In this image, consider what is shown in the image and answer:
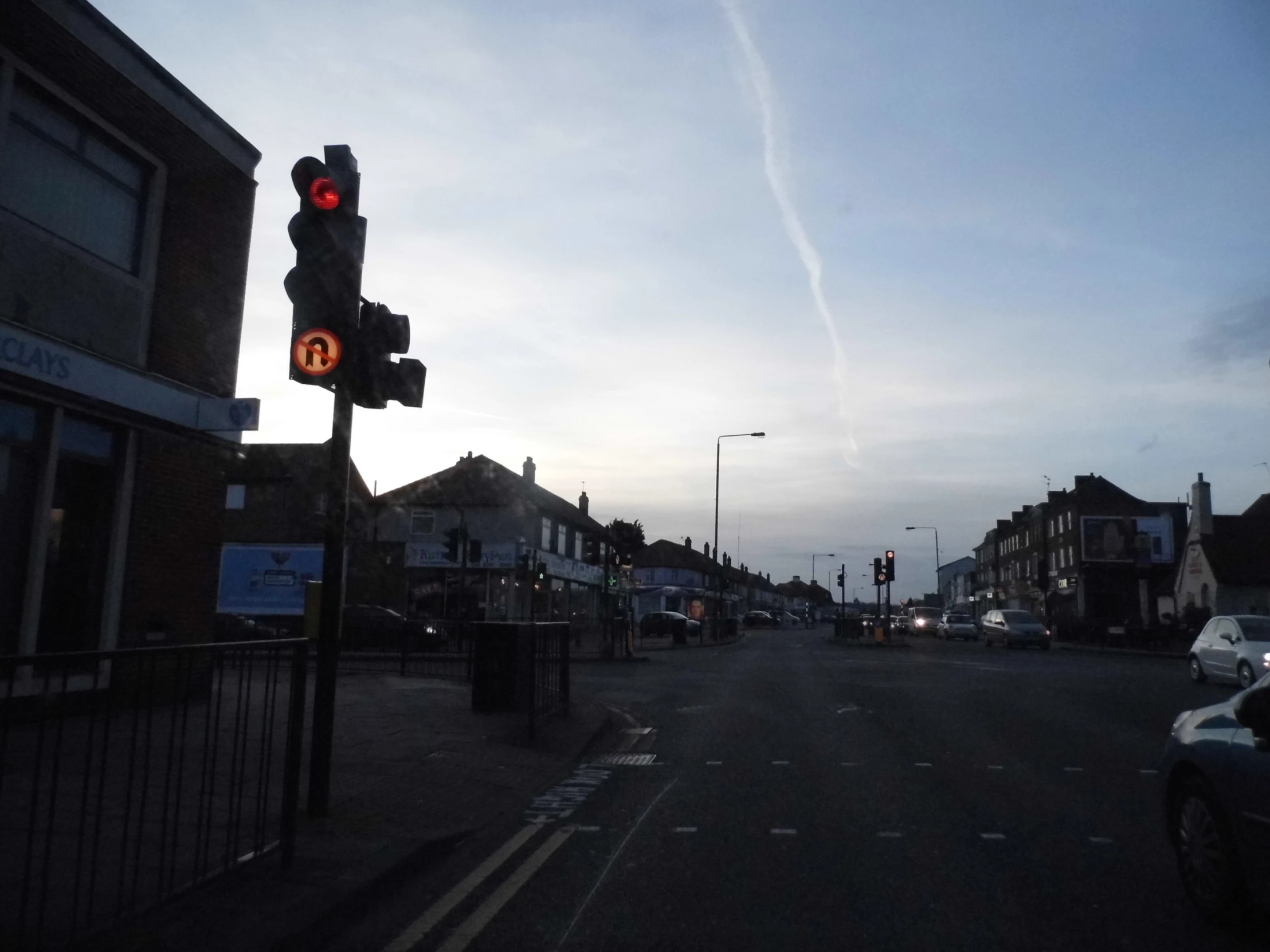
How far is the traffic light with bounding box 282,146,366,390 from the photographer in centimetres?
710

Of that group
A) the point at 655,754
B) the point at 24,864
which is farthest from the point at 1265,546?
the point at 24,864

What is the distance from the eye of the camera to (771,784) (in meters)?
9.16

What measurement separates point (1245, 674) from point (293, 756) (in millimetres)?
19506

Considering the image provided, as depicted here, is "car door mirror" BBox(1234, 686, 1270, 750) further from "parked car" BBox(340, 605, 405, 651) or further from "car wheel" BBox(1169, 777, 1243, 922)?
"parked car" BBox(340, 605, 405, 651)

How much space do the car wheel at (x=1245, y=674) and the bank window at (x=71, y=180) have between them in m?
19.8

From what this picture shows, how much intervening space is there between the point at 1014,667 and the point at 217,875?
24.3m

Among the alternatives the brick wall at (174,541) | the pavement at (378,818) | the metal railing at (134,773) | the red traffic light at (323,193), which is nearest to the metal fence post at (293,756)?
the metal railing at (134,773)

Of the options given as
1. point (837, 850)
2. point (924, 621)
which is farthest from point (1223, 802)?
point (924, 621)

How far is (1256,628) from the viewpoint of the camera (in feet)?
68.4

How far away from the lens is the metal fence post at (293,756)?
5.81 metres

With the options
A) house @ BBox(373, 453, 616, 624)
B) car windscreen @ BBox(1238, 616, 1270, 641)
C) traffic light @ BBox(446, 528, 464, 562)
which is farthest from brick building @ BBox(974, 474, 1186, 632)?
traffic light @ BBox(446, 528, 464, 562)

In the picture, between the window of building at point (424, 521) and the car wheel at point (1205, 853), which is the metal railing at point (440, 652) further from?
the window of building at point (424, 521)

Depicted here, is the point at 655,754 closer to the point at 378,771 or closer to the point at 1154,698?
the point at 378,771

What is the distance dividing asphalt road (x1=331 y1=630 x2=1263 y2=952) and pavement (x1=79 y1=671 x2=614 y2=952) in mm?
209
